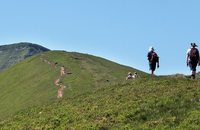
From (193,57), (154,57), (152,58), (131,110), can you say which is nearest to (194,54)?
(193,57)

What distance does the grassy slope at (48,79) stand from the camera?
6406cm

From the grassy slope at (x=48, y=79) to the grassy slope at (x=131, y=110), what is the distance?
16.0 m

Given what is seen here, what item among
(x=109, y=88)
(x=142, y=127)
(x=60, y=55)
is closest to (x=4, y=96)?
(x=60, y=55)

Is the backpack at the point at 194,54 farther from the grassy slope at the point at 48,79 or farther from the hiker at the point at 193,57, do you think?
the grassy slope at the point at 48,79

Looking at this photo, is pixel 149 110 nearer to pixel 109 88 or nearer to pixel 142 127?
pixel 142 127

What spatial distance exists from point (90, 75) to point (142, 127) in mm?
45380

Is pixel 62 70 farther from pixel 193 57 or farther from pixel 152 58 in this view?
pixel 193 57

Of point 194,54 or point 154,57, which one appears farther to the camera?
point 154,57

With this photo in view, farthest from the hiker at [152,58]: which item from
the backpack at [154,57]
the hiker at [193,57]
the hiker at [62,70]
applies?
the hiker at [62,70]

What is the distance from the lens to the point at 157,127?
88.2ft

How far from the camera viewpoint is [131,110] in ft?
Result: 103

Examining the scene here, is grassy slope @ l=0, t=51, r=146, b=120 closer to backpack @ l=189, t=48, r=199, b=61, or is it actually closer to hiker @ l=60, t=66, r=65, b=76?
hiker @ l=60, t=66, r=65, b=76

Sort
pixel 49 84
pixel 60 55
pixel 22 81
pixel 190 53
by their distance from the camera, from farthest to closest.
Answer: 1. pixel 60 55
2. pixel 22 81
3. pixel 49 84
4. pixel 190 53

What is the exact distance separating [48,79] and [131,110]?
4410cm
